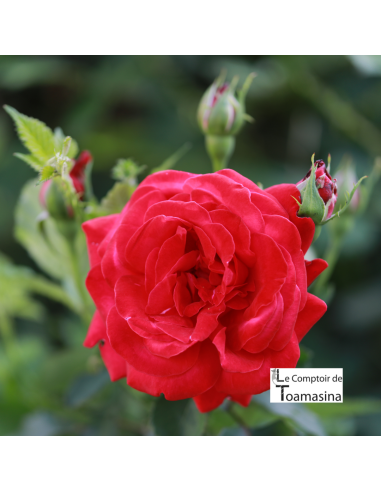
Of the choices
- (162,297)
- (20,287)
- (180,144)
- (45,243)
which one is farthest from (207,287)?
(180,144)

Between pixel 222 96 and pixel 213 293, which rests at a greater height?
pixel 222 96

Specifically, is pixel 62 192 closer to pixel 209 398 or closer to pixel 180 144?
pixel 209 398

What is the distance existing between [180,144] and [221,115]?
1.39 feet

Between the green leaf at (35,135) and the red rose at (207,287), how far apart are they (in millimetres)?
91

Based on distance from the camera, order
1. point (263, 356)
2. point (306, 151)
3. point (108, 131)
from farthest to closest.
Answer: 1. point (108, 131)
2. point (306, 151)
3. point (263, 356)

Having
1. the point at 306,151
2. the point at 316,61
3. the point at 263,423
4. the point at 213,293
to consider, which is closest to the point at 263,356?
the point at 213,293

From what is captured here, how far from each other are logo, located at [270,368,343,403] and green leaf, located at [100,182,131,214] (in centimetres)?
19

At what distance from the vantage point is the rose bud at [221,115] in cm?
41

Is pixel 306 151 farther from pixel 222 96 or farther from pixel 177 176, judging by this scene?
pixel 177 176

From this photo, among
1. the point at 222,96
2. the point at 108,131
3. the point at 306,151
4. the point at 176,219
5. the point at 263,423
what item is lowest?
the point at 263,423

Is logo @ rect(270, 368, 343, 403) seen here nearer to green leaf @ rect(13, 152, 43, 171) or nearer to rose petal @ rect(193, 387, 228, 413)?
rose petal @ rect(193, 387, 228, 413)

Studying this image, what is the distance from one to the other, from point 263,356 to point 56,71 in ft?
2.26

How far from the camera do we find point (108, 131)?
893 millimetres

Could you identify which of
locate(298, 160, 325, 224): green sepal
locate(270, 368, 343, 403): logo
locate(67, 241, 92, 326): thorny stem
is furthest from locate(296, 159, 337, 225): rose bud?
locate(67, 241, 92, 326): thorny stem
